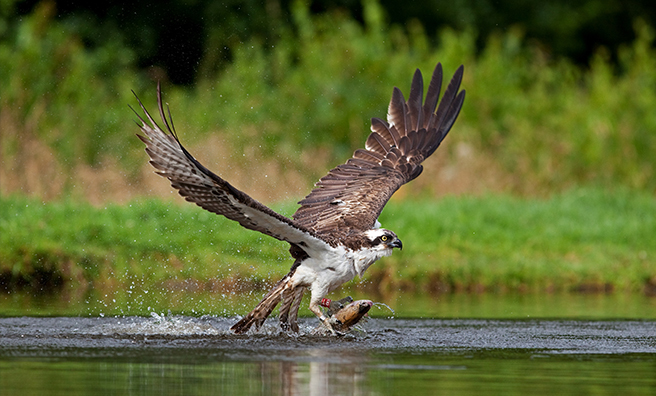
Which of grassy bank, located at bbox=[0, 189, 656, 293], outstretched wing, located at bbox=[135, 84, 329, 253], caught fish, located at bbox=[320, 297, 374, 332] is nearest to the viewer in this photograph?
outstretched wing, located at bbox=[135, 84, 329, 253]

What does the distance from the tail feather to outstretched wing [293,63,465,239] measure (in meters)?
1.01

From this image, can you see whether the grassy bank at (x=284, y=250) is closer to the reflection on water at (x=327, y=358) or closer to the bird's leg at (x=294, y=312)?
the reflection on water at (x=327, y=358)

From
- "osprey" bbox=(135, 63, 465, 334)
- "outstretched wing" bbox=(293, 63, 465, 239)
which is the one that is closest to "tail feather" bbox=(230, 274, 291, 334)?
"osprey" bbox=(135, 63, 465, 334)

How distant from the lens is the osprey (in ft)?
25.7

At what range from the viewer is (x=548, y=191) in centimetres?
1775

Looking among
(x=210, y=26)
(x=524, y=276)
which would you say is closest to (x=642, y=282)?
(x=524, y=276)

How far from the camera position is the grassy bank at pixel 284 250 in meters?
12.2

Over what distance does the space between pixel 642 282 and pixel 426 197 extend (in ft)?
15.4

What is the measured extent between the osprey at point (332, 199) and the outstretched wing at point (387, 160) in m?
0.01

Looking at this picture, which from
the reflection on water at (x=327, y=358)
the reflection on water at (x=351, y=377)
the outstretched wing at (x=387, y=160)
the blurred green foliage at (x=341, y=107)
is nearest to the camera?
the reflection on water at (x=351, y=377)

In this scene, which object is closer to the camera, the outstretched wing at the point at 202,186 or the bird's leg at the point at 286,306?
the outstretched wing at the point at 202,186

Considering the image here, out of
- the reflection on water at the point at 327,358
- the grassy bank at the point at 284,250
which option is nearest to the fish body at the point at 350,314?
the reflection on water at the point at 327,358

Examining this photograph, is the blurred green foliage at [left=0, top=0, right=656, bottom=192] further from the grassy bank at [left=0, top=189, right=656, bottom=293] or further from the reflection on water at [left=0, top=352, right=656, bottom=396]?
the reflection on water at [left=0, top=352, right=656, bottom=396]

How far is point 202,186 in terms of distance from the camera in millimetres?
7855
